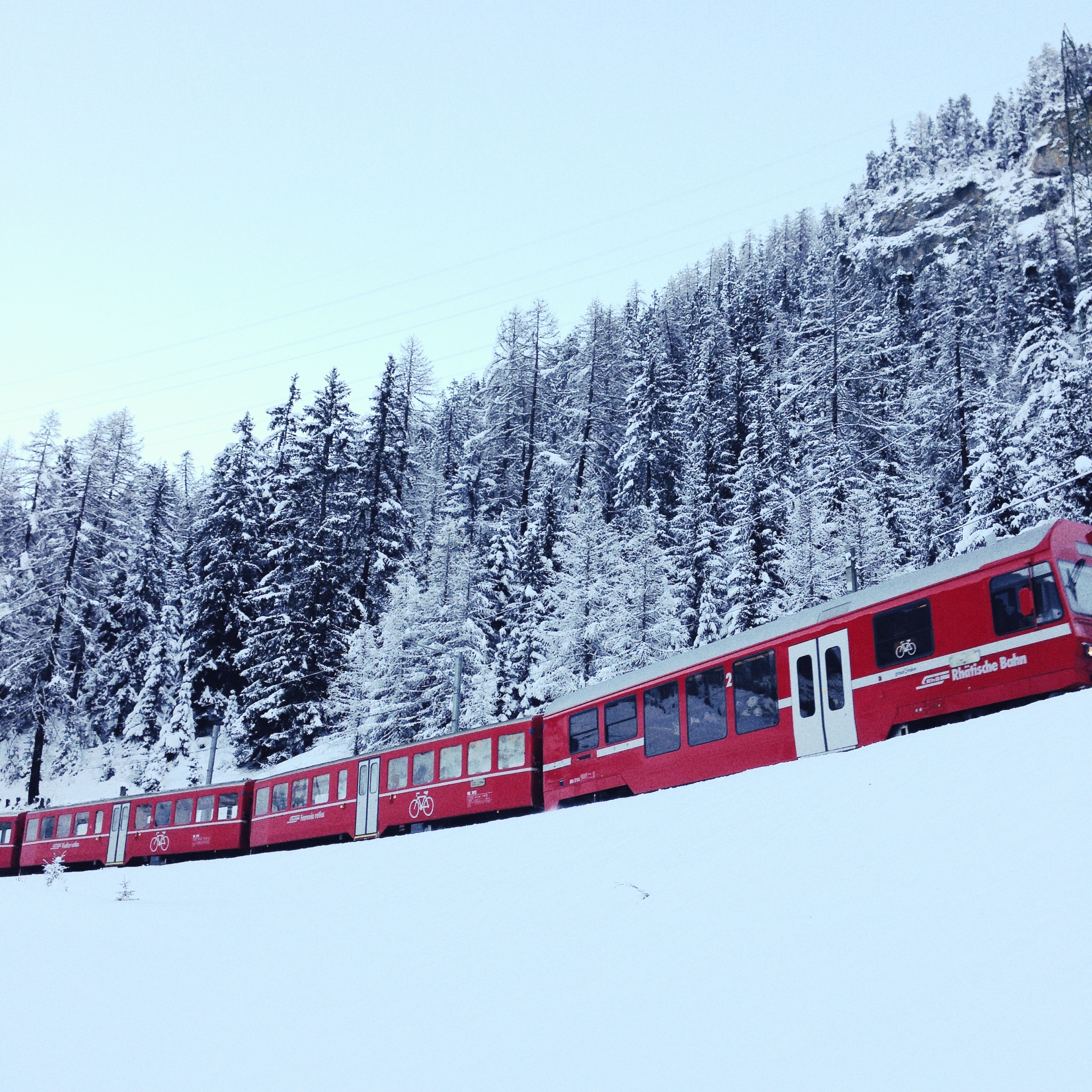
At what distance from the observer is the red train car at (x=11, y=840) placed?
36094 mm

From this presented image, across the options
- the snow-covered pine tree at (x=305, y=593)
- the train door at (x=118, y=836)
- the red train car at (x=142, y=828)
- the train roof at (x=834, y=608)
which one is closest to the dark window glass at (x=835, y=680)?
the train roof at (x=834, y=608)

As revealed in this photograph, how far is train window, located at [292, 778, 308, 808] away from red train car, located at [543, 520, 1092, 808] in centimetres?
1105

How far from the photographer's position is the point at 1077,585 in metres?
13.1

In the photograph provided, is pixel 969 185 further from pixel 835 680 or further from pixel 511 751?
pixel 835 680

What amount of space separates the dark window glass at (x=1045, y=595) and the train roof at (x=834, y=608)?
331 millimetres

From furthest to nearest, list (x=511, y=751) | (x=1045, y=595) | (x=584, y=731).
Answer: (x=511, y=751)
(x=584, y=731)
(x=1045, y=595)

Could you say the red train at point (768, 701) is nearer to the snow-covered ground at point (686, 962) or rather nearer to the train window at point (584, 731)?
the train window at point (584, 731)

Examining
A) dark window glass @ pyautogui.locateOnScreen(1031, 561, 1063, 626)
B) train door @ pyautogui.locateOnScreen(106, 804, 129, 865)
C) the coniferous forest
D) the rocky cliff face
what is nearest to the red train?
dark window glass @ pyautogui.locateOnScreen(1031, 561, 1063, 626)

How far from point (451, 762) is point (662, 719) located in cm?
736

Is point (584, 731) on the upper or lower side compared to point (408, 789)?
upper

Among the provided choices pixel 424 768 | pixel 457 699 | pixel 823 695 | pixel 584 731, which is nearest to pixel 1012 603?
pixel 823 695

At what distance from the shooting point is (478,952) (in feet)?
28.6

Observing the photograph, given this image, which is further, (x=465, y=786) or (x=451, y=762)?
(x=451, y=762)

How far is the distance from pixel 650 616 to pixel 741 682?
18145mm
